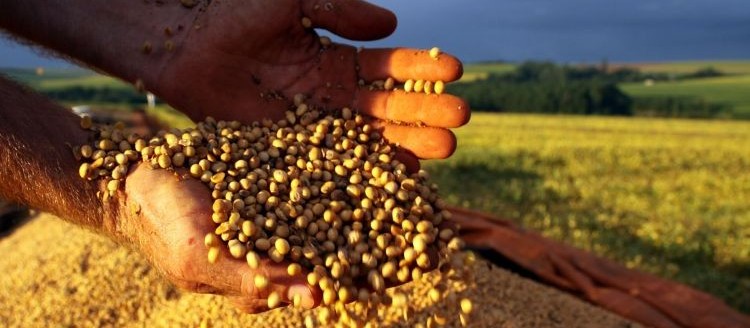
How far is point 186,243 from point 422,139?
0.88 meters

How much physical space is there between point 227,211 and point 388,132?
29.6 inches

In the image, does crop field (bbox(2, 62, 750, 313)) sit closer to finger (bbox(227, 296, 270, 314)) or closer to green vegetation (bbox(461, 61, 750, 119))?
finger (bbox(227, 296, 270, 314))

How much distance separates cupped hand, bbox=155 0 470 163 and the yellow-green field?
374 cm

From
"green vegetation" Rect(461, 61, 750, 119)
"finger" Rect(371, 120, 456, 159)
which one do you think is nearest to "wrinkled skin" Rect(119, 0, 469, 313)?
"finger" Rect(371, 120, 456, 159)

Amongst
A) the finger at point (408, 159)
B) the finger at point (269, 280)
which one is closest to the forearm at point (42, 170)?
the finger at point (269, 280)

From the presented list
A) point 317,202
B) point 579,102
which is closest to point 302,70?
point 317,202

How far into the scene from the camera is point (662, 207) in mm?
8398

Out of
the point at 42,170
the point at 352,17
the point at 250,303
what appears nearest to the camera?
the point at 250,303

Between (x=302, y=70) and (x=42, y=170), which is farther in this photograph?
(x=302, y=70)

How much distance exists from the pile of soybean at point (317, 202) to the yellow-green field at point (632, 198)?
3.82 m

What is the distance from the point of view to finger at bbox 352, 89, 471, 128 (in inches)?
87.5

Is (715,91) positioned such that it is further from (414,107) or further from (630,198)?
(414,107)

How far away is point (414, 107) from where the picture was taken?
2.31 m

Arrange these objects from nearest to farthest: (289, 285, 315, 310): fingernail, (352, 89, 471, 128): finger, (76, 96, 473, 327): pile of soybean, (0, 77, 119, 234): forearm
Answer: (289, 285, 315, 310): fingernail
(76, 96, 473, 327): pile of soybean
(0, 77, 119, 234): forearm
(352, 89, 471, 128): finger
